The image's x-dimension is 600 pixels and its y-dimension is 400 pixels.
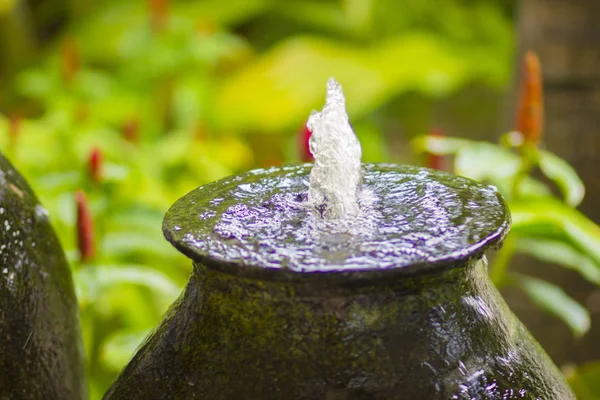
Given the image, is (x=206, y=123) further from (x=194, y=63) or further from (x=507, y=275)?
(x=507, y=275)

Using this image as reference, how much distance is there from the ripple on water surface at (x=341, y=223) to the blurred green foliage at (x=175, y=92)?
558 millimetres

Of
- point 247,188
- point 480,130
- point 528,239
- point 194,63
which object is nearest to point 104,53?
point 194,63

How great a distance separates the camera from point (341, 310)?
52 centimetres

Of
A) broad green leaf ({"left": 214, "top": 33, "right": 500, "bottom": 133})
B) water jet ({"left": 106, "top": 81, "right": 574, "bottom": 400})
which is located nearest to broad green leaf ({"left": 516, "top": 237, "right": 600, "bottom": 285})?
water jet ({"left": 106, "top": 81, "right": 574, "bottom": 400})

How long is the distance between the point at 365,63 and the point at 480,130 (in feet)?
3.05

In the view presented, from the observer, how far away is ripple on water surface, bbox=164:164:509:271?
0.51m

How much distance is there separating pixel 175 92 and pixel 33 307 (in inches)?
100

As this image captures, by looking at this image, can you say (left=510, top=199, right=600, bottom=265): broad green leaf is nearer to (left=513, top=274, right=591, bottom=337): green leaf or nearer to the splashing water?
(left=513, top=274, right=591, bottom=337): green leaf

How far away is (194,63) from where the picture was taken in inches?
119

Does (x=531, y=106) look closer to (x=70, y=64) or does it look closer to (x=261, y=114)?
(x=70, y=64)

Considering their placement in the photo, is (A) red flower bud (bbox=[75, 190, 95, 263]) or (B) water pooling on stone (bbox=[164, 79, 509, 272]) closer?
(B) water pooling on stone (bbox=[164, 79, 509, 272])

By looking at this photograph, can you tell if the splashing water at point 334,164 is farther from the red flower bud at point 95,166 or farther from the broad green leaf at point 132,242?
the broad green leaf at point 132,242

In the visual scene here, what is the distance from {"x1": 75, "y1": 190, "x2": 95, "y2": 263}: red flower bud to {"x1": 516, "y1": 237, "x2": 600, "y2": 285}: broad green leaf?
766 mm

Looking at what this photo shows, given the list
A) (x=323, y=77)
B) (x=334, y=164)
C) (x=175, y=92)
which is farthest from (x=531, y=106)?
(x=323, y=77)
